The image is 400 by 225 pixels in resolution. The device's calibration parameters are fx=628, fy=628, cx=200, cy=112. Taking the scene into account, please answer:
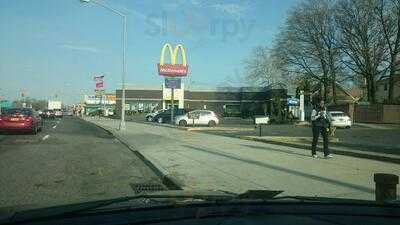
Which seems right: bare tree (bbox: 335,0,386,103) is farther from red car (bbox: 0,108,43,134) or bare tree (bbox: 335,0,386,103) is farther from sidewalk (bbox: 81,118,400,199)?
sidewalk (bbox: 81,118,400,199)

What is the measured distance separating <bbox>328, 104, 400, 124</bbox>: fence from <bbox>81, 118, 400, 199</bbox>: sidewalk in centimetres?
4173

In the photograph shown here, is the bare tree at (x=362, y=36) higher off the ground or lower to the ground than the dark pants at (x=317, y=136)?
higher

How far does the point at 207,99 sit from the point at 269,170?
109522 mm

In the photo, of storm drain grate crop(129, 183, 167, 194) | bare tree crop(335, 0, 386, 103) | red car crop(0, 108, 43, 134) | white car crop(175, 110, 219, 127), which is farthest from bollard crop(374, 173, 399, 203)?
bare tree crop(335, 0, 386, 103)

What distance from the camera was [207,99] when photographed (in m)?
124

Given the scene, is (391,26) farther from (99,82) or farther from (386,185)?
(386,185)

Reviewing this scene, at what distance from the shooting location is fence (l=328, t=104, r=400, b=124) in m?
59.8

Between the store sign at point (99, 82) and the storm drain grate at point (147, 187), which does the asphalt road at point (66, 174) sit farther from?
the store sign at point (99, 82)

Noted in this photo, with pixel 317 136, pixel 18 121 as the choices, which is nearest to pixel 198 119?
pixel 18 121

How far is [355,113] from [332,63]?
18.2 feet

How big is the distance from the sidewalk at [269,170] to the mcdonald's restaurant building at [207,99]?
89.0 metres

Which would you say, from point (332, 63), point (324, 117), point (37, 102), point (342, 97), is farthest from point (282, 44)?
point (37, 102)

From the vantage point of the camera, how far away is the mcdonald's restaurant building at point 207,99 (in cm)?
11369

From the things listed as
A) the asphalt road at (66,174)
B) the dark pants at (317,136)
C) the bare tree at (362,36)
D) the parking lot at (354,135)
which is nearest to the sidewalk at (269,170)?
the dark pants at (317,136)
